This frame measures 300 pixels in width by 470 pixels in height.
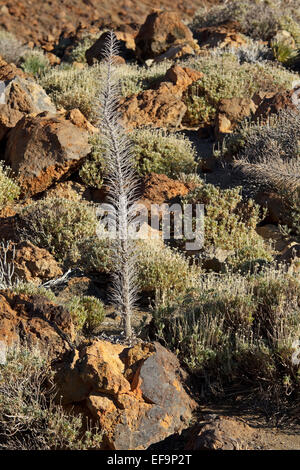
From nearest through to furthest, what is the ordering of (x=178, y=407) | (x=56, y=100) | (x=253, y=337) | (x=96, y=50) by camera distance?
(x=178, y=407) < (x=253, y=337) < (x=56, y=100) < (x=96, y=50)

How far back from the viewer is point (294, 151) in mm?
7562

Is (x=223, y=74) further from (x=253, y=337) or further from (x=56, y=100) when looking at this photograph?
(x=253, y=337)

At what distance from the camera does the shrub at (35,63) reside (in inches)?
504

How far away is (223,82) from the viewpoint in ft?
33.1

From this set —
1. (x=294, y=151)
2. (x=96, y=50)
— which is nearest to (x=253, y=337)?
(x=294, y=151)

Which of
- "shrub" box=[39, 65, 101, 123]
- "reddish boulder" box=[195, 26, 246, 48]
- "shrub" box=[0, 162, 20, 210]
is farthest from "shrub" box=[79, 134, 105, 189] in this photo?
"reddish boulder" box=[195, 26, 246, 48]

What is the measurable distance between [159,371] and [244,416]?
1.96 feet

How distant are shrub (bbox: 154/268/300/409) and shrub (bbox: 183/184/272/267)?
1.35 metres

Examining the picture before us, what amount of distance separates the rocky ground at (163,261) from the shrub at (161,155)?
0.03 meters

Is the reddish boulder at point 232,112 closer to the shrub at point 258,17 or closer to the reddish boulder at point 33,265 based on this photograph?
the reddish boulder at point 33,265

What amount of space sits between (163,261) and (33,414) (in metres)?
2.48

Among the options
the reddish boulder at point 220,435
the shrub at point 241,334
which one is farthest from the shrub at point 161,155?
the reddish boulder at point 220,435

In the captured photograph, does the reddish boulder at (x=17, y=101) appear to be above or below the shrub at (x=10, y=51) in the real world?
below

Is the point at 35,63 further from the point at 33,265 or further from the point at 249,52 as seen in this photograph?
the point at 33,265
